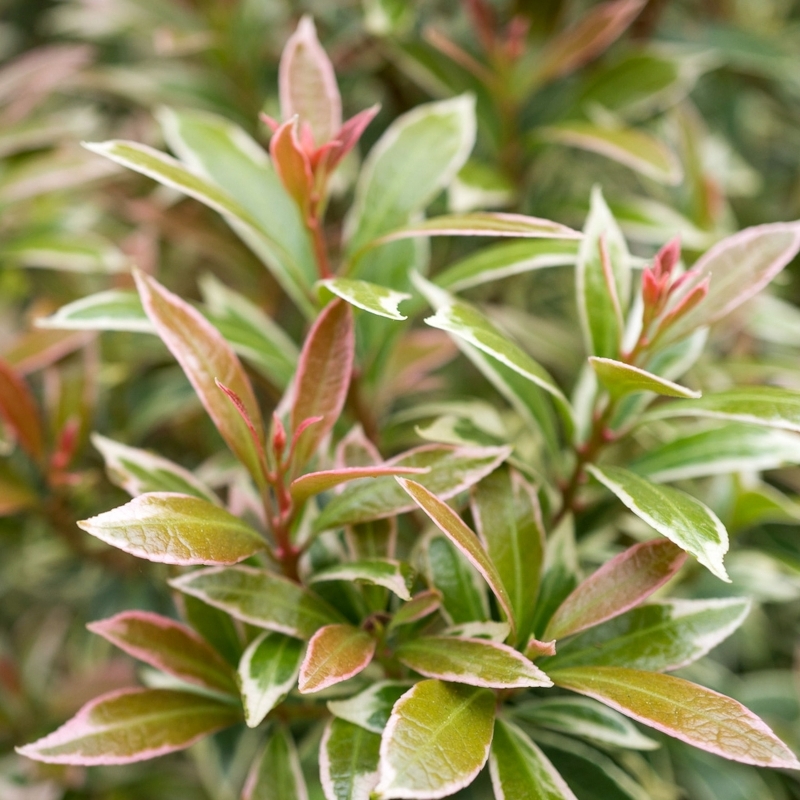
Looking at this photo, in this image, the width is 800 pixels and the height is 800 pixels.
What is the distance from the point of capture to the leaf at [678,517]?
57cm

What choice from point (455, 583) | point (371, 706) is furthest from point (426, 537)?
point (371, 706)

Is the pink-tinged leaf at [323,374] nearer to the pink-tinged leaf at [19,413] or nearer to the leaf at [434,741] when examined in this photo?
the leaf at [434,741]

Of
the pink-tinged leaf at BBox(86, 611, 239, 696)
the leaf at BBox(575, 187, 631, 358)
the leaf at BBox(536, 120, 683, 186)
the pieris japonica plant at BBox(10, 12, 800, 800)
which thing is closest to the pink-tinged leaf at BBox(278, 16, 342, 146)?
the pieris japonica plant at BBox(10, 12, 800, 800)

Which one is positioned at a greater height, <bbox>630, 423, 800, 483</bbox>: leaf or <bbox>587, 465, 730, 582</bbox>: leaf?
<bbox>587, 465, 730, 582</bbox>: leaf

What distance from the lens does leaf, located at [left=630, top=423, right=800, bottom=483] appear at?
750 mm

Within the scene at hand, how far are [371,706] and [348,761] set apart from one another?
0.16 ft

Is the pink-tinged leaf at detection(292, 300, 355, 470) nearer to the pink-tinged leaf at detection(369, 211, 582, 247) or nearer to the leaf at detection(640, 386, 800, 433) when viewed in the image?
the pink-tinged leaf at detection(369, 211, 582, 247)

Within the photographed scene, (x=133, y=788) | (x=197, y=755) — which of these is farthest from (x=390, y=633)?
(x=133, y=788)

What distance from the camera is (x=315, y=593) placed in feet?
2.38

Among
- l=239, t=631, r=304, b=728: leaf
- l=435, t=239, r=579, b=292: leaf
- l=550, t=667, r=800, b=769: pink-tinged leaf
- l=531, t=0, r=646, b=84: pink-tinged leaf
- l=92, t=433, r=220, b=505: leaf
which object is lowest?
l=550, t=667, r=800, b=769: pink-tinged leaf

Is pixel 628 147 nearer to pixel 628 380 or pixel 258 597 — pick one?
pixel 628 380

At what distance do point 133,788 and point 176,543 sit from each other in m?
0.68

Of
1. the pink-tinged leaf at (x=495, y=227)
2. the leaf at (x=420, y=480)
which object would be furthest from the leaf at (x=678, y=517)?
the pink-tinged leaf at (x=495, y=227)

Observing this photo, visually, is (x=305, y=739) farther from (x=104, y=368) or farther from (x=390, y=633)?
(x=104, y=368)
